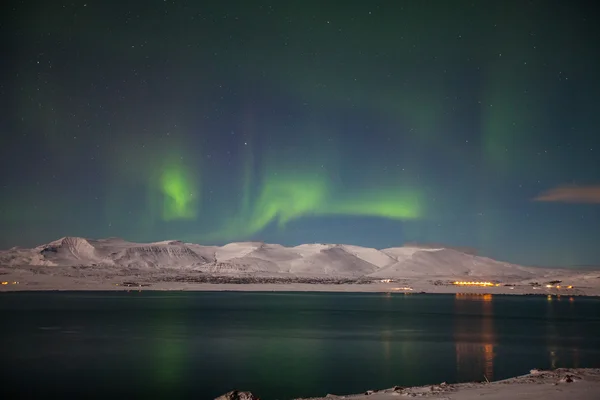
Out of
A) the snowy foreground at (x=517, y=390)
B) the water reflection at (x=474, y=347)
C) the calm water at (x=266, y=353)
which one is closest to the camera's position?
the snowy foreground at (x=517, y=390)

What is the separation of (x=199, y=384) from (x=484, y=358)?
2099 cm

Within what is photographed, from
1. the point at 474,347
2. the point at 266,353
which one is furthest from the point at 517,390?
the point at 474,347

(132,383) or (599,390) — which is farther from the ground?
(599,390)

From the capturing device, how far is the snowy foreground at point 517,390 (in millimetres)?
20234

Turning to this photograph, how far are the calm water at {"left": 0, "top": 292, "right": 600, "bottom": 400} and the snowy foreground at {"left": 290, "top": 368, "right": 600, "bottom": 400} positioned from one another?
23.9 ft

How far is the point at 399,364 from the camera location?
3838cm

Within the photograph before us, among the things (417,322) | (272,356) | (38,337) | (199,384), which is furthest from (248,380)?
(417,322)

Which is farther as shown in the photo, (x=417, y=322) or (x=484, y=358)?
(x=417, y=322)

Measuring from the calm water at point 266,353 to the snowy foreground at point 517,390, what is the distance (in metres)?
7.29

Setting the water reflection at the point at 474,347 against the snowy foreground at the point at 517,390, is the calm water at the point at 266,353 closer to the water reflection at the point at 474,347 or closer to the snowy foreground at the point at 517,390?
the water reflection at the point at 474,347

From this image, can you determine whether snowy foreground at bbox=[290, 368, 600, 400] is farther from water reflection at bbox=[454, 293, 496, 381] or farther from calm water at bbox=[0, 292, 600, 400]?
water reflection at bbox=[454, 293, 496, 381]

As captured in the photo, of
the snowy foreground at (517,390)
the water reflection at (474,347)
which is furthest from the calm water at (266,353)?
the snowy foreground at (517,390)

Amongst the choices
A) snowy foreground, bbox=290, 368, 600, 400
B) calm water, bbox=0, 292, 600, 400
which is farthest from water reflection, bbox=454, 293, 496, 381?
snowy foreground, bbox=290, 368, 600, 400

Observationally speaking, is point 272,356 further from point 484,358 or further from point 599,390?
point 599,390
